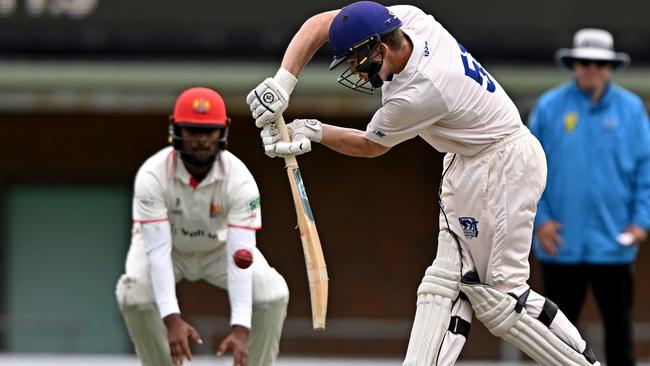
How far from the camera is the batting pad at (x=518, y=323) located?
6.18 metres

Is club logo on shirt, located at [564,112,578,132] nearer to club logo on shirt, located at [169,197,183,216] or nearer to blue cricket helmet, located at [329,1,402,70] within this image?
club logo on shirt, located at [169,197,183,216]

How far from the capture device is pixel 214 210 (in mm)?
→ 7160

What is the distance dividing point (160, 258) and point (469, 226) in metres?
1.49

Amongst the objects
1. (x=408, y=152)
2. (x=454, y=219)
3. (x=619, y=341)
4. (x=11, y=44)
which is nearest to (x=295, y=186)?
(x=454, y=219)

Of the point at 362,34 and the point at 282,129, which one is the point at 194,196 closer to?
the point at 282,129

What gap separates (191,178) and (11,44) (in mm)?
4213

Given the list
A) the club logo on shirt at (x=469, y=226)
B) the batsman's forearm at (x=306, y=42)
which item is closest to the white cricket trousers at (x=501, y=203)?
the club logo on shirt at (x=469, y=226)

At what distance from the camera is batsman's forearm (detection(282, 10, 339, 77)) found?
615cm

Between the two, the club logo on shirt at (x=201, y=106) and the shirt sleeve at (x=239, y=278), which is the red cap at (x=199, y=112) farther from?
the shirt sleeve at (x=239, y=278)

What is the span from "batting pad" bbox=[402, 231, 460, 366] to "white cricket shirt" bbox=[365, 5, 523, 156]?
1.45ft

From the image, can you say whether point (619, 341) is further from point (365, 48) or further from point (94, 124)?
point (94, 124)

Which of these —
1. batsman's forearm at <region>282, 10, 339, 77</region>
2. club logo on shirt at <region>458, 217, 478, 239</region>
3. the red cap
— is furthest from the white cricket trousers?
the red cap

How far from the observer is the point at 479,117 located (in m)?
6.12

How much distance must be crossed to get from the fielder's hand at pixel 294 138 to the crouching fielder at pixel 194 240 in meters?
0.94
